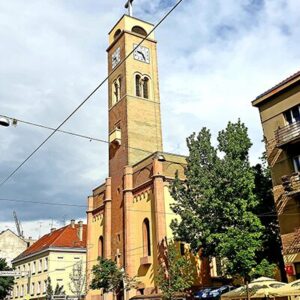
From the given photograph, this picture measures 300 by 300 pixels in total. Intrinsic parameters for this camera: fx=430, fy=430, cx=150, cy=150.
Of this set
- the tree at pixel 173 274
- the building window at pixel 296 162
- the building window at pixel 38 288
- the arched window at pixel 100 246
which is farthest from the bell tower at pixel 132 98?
the building window at pixel 38 288

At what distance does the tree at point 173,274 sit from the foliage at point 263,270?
644cm

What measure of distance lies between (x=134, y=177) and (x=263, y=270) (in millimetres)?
16329

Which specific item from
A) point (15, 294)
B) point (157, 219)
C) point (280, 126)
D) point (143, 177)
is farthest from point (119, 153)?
point (15, 294)

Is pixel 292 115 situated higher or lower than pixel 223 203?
higher

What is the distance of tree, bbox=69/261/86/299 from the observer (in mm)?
48062

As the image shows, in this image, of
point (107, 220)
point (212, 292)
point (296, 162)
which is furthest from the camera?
point (107, 220)

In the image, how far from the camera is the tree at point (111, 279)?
108 ft

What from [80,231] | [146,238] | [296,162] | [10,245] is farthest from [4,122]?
[10,245]

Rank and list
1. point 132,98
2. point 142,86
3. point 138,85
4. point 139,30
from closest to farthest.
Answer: point 132,98
point 138,85
point 142,86
point 139,30

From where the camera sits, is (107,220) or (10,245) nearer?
(107,220)

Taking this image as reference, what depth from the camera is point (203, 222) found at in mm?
26266

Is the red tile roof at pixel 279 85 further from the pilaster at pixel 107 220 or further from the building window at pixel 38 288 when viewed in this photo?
the building window at pixel 38 288

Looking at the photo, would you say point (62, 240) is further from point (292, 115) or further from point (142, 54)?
point (292, 115)

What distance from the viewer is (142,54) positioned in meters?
45.0
